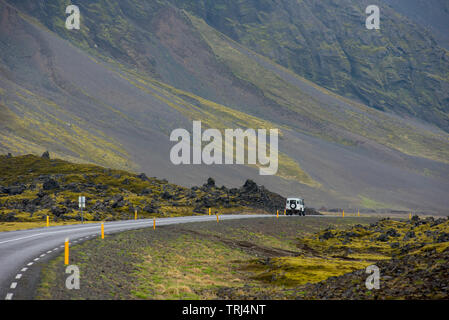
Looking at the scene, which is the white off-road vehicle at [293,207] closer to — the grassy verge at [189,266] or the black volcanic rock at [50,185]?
the grassy verge at [189,266]

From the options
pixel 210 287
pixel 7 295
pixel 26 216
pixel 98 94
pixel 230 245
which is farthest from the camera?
pixel 98 94

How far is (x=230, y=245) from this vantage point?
43438 mm

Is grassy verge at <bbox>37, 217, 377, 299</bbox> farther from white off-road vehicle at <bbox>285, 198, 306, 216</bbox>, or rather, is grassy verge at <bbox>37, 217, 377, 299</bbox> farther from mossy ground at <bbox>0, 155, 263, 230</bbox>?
white off-road vehicle at <bbox>285, 198, 306, 216</bbox>

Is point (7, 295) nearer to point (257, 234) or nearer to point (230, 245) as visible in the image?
point (230, 245)

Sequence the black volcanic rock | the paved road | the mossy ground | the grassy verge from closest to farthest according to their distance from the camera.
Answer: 1. the paved road
2. the grassy verge
3. the mossy ground
4. the black volcanic rock

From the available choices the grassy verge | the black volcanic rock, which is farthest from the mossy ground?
the grassy verge

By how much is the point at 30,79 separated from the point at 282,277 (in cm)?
16995

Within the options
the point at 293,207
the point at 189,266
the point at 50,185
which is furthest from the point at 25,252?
the point at 50,185

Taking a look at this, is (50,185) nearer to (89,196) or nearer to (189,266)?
(89,196)

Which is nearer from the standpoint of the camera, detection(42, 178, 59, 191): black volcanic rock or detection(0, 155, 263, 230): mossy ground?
detection(0, 155, 263, 230): mossy ground

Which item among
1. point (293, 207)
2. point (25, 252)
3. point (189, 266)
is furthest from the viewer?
point (293, 207)

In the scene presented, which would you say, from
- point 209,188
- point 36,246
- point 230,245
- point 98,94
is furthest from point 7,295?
point 98,94

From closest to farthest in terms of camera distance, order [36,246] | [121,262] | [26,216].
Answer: [121,262]
[36,246]
[26,216]
